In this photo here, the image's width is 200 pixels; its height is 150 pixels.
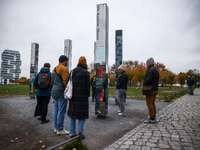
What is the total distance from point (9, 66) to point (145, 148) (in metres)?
181

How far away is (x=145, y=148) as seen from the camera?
9.39 feet

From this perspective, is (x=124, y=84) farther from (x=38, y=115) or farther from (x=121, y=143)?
(x=38, y=115)

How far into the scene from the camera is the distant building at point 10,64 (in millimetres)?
145000

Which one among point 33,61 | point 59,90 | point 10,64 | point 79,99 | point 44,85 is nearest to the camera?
point 79,99

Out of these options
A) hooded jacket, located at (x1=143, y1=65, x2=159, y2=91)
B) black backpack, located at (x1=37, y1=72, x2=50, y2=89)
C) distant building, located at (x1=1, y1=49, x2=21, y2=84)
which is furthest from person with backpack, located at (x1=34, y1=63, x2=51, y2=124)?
distant building, located at (x1=1, y1=49, x2=21, y2=84)

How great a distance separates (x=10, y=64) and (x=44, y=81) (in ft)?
588

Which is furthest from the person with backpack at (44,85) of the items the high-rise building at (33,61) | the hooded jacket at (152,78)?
the high-rise building at (33,61)

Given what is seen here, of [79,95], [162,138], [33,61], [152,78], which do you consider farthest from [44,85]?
[33,61]

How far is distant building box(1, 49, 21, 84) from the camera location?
476 ft

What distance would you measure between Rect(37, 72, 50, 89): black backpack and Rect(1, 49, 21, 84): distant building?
167m

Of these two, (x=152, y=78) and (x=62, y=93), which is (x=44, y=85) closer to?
(x=62, y=93)

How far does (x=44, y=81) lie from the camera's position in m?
4.51

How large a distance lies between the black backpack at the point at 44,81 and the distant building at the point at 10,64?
548ft

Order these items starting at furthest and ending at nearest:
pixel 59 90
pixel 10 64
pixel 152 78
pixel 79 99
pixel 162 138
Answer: pixel 10 64 < pixel 152 78 < pixel 59 90 < pixel 162 138 < pixel 79 99
